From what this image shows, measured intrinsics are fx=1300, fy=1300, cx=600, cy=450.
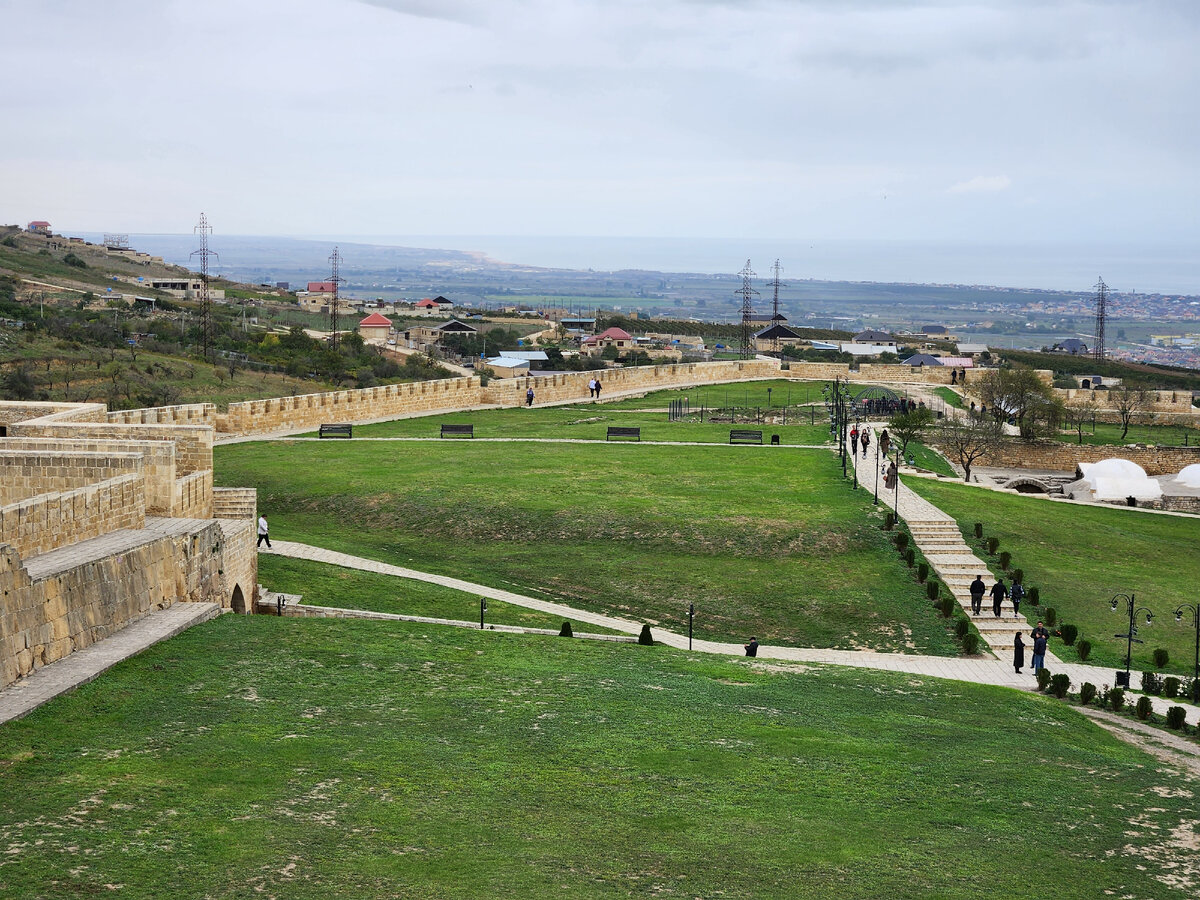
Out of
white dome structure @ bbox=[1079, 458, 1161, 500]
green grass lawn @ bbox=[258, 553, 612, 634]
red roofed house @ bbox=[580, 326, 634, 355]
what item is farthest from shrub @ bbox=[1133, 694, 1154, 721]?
red roofed house @ bbox=[580, 326, 634, 355]

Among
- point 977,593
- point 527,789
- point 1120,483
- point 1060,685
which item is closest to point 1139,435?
point 1120,483

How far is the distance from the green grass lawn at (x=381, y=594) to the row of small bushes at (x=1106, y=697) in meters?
6.87

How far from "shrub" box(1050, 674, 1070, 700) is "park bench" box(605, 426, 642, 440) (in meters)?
21.0

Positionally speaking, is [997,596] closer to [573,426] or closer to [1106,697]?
[1106,697]

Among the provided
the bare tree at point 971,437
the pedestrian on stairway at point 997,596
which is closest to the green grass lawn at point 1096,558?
the pedestrian on stairway at point 997,596

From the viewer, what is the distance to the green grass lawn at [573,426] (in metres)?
40.2

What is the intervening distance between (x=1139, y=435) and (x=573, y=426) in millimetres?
25270

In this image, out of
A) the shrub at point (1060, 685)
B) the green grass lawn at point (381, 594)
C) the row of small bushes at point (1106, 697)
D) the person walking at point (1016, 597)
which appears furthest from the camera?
the person walking at point (1016, 597)

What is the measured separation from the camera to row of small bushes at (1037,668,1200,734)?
1755 cm

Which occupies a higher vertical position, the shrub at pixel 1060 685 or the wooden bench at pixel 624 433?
the wooden bench at pixel 624 433

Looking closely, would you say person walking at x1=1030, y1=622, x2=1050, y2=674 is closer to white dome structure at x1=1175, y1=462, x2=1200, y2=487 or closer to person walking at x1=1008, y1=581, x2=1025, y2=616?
person walking at x1=1008, y1=581, x2=1025, y2=616

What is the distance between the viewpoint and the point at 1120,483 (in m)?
38.2

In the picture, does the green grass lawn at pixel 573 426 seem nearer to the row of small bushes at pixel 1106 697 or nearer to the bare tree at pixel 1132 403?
the bare tree at pixel 1132 403

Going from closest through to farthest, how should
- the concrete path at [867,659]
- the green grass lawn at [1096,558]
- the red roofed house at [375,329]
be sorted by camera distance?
1. the concrete path at [867,659]
2. the green grass lawn at [1096,558]
3. the red roofed house at [375,329]
